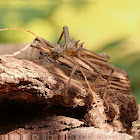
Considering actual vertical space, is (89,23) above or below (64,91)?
above

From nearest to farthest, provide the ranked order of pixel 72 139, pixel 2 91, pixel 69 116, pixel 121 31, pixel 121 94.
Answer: pixel 2 91 → pixel 72 139 → pixel 69 116 → pixel 121 94 → pixel 121 31

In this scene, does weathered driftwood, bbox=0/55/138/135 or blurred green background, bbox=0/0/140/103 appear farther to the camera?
blurred green background, bbox=0/0/140/103

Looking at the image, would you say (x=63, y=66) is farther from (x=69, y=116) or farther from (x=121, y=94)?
(x=121, y=94)

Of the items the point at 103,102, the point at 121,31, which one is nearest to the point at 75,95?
the point at 103,102

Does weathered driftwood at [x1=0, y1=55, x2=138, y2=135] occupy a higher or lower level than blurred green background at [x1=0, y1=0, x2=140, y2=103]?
lower
